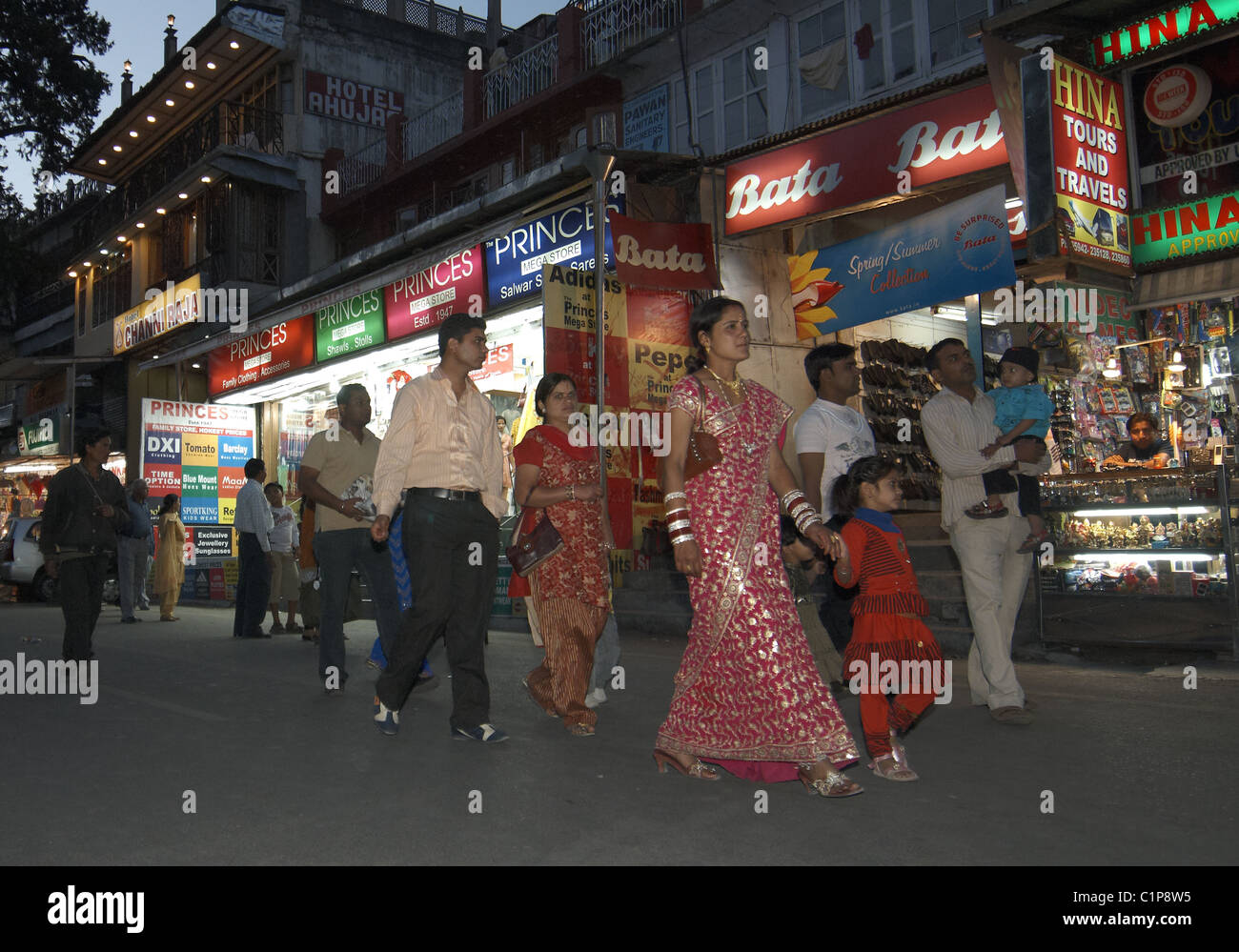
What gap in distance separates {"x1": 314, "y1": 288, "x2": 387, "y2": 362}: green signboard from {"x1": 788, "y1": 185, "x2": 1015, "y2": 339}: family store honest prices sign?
259 inches

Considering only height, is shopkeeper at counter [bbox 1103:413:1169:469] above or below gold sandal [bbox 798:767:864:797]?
above

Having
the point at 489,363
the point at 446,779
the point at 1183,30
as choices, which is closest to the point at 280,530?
the point at 489,363

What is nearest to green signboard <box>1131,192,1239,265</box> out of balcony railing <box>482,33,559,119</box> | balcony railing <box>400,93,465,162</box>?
balcony railing <box>482,33,559,119</box>

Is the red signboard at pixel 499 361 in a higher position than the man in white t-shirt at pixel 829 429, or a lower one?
higher

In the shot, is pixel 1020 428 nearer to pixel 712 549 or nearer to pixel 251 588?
pixel 712 549

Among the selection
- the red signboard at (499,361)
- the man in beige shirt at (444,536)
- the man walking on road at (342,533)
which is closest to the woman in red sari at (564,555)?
the man in beige shirt at (444,536)

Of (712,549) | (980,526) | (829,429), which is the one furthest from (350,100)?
(712,549)

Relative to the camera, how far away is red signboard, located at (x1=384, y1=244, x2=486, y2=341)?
46.0ft

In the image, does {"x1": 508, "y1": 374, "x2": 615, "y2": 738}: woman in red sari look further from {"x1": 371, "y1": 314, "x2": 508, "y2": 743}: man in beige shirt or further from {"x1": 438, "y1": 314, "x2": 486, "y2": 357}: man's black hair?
{"x1": 438, "y1": 314, "x2": 486, "y2": 357}: man's black hair

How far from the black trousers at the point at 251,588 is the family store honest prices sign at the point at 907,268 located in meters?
6.75

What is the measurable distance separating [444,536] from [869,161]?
754cm

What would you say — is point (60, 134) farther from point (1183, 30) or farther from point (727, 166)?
point (1183, 30)

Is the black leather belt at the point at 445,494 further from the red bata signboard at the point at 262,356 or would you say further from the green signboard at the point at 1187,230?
the red bata signboard at the point at 262,356

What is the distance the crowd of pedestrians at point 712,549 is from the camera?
4.22 metres
